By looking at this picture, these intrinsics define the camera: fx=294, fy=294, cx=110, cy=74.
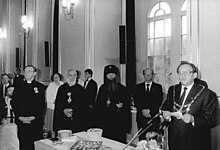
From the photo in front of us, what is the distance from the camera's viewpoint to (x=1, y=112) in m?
5.24

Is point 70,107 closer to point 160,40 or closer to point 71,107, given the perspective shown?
point 71,107

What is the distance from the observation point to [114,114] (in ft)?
17.5

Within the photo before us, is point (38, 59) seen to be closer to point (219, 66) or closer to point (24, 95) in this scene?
point (24, 95)

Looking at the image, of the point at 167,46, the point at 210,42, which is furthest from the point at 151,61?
the point at 210,42

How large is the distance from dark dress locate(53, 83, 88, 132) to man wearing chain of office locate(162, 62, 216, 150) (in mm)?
2148

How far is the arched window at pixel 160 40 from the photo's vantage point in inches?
244

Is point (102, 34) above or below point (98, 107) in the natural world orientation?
above

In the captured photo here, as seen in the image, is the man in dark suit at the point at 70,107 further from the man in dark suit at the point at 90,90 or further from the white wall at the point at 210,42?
the white wall at the point at 210,42

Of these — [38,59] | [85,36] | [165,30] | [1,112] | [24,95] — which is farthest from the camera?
[38,59]

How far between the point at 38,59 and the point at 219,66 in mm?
7391

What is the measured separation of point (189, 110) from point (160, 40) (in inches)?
134

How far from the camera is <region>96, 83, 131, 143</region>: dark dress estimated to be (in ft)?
17.6

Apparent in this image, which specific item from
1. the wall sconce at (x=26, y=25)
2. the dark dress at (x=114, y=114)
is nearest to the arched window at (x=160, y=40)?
the dark dress at (x=114, y=114)

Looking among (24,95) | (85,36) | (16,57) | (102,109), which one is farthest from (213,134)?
(16,57)
